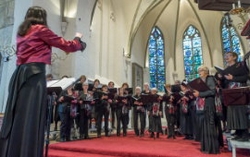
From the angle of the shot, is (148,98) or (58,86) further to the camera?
(148,98)

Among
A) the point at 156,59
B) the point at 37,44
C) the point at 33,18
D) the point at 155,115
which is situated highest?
the point at 156,59

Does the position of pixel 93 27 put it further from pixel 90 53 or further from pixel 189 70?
pixel 189 70

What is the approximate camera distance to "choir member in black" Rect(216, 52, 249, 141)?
3.67 meters

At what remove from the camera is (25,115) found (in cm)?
180

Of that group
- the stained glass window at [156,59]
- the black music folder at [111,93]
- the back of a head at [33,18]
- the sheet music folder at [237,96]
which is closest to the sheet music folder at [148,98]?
the black music folder at [111,93]

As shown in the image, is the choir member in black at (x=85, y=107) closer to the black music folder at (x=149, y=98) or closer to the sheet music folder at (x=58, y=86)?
the black music folder at (x=149, y=98)

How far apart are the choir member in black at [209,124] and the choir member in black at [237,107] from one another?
29cm

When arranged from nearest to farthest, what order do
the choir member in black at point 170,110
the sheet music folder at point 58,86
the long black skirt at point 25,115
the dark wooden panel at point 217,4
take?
the long black skirt at point 25,115 < the sheet music folder at point 58,86 < the dark wooden panel at point 217,4 < the choir member in black at point 170,110

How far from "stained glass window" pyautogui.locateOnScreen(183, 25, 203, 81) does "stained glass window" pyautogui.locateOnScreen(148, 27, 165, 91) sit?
1.69m

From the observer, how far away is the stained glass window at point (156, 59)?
1598 cm

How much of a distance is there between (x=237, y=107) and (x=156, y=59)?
12.9m

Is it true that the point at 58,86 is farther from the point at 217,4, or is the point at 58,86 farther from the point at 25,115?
the point at 217,4

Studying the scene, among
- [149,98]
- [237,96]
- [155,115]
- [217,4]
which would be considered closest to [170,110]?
[155,115]

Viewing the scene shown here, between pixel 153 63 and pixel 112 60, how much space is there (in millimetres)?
4721
